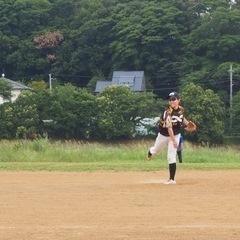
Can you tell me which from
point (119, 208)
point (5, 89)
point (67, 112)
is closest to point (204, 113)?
point (67, 112)

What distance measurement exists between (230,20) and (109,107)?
85.4ft

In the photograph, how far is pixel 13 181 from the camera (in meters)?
14.3

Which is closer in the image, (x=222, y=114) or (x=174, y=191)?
(x=174, y=191)

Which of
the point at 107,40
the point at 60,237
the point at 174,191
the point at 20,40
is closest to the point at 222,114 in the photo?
the point at 107,40

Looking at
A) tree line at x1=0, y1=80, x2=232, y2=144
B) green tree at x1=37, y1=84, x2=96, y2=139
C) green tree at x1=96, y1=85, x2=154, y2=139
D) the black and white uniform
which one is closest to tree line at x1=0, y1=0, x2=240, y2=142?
green tree at x1=96, y1=85, x2=154, y2=139

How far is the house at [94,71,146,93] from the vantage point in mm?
74125

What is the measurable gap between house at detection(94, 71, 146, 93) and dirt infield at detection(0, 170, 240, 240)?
194 feet

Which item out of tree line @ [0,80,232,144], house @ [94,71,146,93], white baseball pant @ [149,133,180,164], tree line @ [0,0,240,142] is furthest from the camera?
tree line @ [0,0,240,142]

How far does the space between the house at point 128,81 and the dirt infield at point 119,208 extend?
5922cm

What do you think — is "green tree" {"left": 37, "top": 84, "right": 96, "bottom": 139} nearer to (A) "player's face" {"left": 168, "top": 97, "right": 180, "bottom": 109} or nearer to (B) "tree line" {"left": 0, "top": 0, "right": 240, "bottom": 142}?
(B) "tree line" {"left": 0, "top": 0, "right": 240, "bottom": 142}

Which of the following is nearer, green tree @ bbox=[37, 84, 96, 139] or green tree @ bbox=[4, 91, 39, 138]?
green tree @ bbox=[4, 91, 39, 138]

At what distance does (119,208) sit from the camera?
983cm

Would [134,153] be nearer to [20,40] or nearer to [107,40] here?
[107,40]

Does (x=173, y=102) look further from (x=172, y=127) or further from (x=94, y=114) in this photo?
(x=94, y=114)
